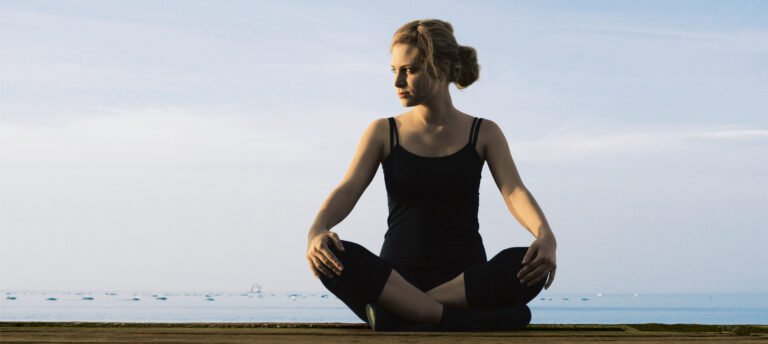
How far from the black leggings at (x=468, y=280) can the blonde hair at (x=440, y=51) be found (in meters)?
1.00

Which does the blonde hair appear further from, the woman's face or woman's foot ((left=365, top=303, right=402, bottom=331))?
woman's foot ((left=365, top=303, right=402, bottom=331))

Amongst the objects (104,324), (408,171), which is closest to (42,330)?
(104,324)

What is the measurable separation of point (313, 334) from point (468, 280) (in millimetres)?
980

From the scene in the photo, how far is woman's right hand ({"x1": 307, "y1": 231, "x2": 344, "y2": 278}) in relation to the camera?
351 centimetres

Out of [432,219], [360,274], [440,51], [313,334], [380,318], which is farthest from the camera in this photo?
[440,51]

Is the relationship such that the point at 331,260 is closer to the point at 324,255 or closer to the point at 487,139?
the point at 324,255

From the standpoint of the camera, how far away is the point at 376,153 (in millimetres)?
4113

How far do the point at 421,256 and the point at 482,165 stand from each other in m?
0.61

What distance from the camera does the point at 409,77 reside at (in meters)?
4.00

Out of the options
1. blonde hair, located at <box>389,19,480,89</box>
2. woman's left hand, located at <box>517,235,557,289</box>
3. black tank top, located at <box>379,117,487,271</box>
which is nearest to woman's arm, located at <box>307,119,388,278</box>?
black tank top, located at <box>379,117,487,271</box>

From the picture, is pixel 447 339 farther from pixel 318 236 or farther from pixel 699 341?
pixel 318 236

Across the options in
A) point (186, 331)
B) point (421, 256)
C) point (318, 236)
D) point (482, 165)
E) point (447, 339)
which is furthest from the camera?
point (482, 165)

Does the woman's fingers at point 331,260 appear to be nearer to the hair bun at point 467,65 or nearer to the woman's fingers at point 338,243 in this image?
the woman's fingers at point 338,243

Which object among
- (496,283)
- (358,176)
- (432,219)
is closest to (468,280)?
(496,283)
